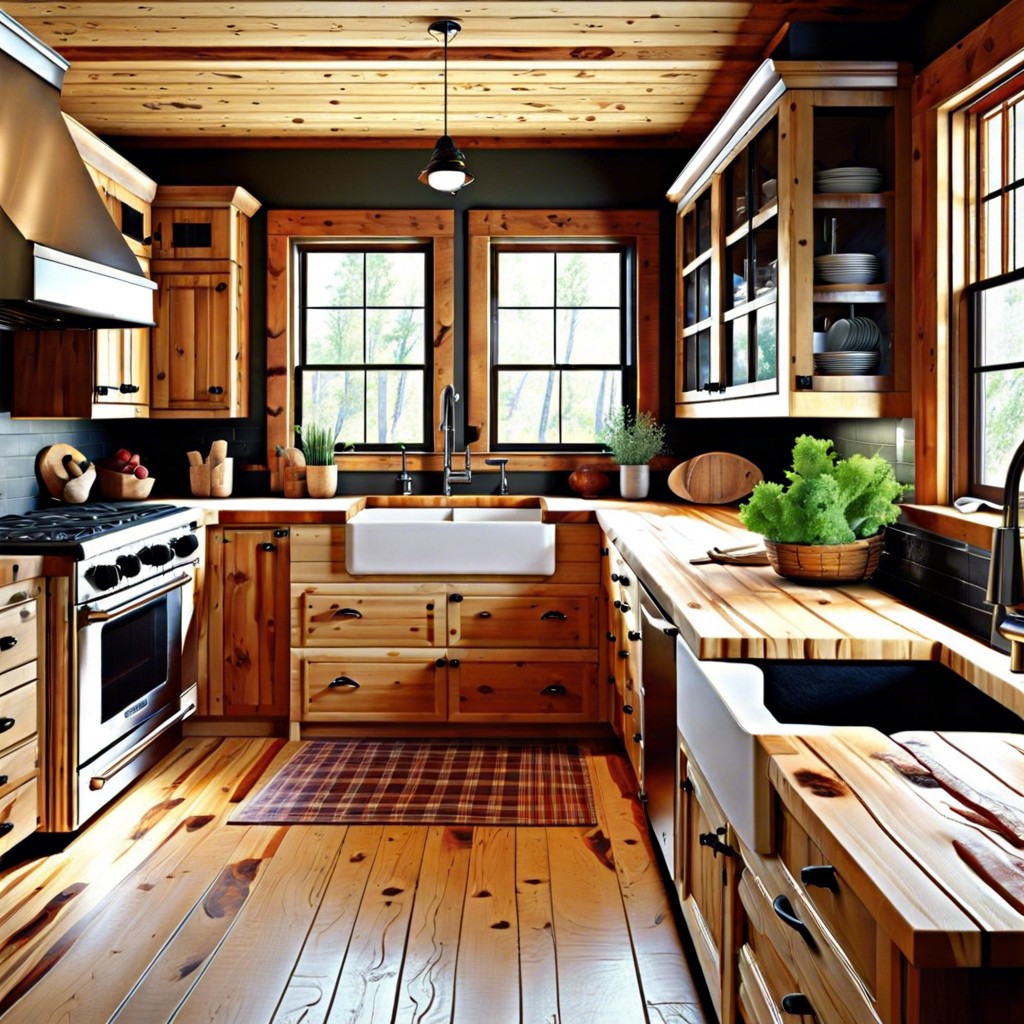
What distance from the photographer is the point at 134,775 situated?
3498 mm

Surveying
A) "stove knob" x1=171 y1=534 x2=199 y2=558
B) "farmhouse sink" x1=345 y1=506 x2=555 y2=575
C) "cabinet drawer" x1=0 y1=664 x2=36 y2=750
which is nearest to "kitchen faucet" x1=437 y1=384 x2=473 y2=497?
"farmhouse sink" x1=345 y1=506 x2=555 y2=575

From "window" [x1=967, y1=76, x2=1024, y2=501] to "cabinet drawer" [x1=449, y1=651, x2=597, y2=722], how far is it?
1.94 m

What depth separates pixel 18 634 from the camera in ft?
9.27

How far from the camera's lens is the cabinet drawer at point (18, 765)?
9.02ft

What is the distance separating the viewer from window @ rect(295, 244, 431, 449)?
4.90 metres

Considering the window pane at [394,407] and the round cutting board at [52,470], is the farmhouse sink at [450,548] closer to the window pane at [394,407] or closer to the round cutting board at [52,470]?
the window pane at [394,407]

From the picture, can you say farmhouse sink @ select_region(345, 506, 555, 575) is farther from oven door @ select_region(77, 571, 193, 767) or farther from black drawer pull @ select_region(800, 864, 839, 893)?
black drawer pull @ select_region(800, 864, 839, 893)

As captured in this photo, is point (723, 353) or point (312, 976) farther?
point (723, 353)

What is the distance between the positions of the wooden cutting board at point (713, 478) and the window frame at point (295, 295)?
4.02 ft

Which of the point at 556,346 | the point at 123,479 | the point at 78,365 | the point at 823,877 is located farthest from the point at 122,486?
the point at 823,877

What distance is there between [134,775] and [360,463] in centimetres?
189

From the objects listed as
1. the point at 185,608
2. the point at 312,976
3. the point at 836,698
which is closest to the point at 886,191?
the point at 836,698

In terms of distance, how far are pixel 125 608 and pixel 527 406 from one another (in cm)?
231

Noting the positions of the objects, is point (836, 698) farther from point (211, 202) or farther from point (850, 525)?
point (211, 202)
